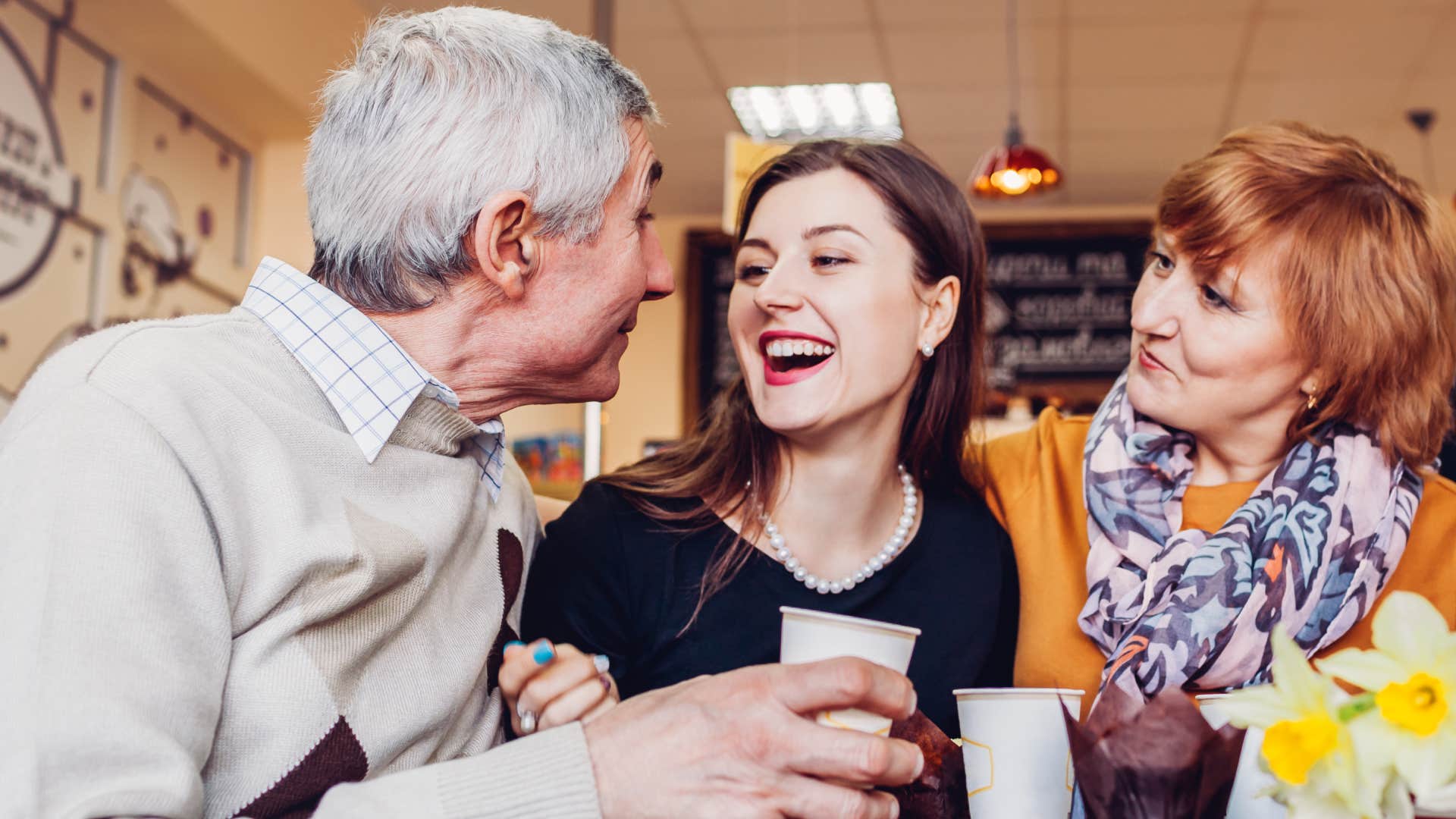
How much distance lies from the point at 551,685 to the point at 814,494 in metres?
0.65

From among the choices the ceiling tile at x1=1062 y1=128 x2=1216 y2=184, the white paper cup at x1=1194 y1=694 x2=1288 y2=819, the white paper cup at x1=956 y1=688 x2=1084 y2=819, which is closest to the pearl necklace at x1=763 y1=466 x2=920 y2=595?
the white paper cup at x1=956 y1=688 x2=1084 y2=819

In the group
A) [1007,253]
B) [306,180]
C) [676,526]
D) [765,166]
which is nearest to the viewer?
[306,180]

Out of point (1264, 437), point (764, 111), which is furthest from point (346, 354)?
point (764, 111)

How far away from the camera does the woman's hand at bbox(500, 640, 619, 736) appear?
114 centimetres

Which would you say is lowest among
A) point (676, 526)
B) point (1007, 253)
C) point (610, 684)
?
point (610, 684)

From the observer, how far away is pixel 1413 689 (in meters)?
0.69

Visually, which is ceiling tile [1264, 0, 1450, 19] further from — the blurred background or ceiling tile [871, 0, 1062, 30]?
ceiling tile [871, 0, 1062, 30]

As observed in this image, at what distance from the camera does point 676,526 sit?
5.35 feet

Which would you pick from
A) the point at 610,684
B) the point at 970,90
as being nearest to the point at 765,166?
the point at 610,684

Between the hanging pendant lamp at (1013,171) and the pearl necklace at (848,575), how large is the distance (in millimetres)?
2983

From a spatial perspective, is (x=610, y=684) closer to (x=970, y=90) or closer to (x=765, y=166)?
(x=765, y=166)

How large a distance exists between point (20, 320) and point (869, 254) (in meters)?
2.98

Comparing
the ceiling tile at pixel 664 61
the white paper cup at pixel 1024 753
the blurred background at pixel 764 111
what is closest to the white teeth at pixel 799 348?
the white paper cup at pixel 1024 753

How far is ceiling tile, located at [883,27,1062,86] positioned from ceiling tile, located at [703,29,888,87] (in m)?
0.10
